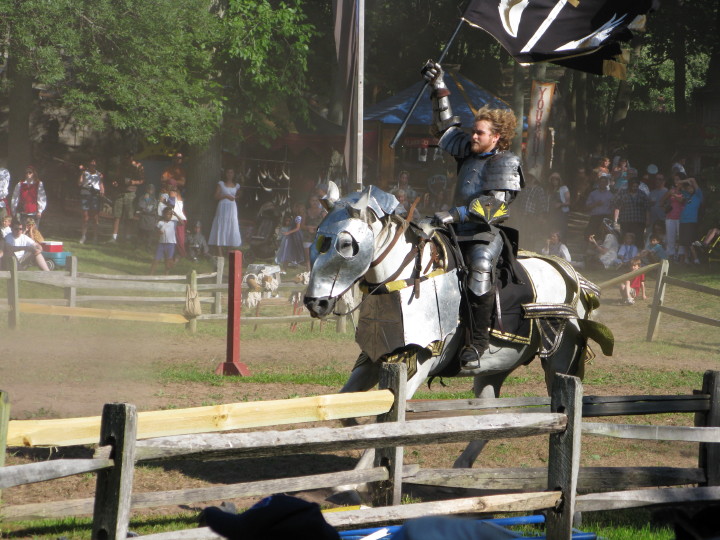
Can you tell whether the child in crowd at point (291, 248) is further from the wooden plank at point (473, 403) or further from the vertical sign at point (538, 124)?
the wooden plank at point (473, 403)

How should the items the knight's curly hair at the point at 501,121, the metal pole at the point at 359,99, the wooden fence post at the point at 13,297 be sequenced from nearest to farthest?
the knight's curly hair at the point at 501,121, the metal pole at the point at 359,99, the wooden fence post at the point at 13,297

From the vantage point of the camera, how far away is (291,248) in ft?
75.9

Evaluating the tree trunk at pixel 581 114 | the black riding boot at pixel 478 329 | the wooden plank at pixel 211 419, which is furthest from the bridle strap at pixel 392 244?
the tree trunk at pixel 581 114

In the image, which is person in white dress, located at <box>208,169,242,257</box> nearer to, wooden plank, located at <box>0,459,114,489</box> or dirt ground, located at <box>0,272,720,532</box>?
dirt ground, located at <box>0,272,720,532</box>

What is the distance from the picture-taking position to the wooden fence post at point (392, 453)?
5.62 m

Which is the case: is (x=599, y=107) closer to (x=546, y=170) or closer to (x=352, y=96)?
(x=546, y=170)

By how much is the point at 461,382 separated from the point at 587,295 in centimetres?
434

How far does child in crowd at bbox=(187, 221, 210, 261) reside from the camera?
24.1 meters

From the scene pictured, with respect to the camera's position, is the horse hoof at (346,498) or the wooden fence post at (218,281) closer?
the horse hoof at (346,498)

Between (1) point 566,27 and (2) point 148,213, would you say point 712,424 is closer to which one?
(1) point 566,27

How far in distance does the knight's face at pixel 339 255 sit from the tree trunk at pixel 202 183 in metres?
18.7

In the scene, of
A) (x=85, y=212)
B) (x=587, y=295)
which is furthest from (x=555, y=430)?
(x=85, y=212)

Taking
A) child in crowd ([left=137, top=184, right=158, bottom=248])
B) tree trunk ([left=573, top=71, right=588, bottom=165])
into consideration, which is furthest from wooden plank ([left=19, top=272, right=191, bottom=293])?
tree trunk ([left=573, top=71, right=588, bottom=165])

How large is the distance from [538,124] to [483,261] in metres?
17.9
